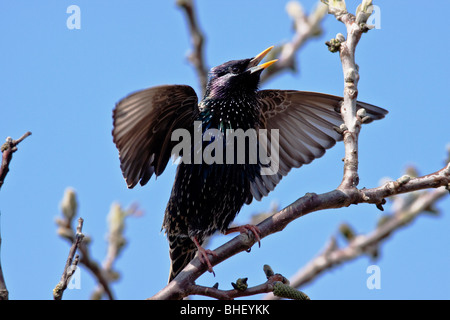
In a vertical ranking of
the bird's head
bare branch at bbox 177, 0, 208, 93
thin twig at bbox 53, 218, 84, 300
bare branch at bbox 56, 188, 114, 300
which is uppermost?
bare branch at bbox 177, 0, 208, 93

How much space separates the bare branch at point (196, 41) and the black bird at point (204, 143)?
1.33ft

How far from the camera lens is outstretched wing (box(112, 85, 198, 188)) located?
381 centimetres

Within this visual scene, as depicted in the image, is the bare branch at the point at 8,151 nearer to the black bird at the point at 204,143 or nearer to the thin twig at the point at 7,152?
the thin twig at the point at 7,152

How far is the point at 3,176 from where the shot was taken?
216cm

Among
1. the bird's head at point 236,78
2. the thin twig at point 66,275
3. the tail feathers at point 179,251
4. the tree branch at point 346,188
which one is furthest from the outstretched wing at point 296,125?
the thin twig at point 66,275

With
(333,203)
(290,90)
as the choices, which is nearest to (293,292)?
(333,203)

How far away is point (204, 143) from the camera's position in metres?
4.02

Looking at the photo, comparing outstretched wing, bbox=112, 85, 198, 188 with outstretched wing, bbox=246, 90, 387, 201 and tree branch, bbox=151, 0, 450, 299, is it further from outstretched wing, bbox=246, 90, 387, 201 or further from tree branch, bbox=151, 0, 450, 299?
tree branch, bbox=151, 0, 450, 299

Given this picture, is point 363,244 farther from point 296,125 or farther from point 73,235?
point 73,235

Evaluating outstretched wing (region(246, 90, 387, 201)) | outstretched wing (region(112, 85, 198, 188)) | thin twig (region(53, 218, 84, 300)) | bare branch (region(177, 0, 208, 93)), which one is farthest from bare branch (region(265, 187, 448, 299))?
thin twig (region(53, 218, 84, 300))

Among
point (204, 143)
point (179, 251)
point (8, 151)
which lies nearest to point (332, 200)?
point (204, 143)

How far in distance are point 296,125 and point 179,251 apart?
1.29 metres

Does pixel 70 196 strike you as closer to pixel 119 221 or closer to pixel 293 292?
pixel 119 221

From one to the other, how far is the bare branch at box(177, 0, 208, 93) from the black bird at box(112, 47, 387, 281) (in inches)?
16.0
